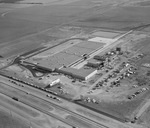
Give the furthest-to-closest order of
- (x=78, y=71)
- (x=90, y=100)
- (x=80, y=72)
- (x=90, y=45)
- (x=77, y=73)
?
→ (x=90, y=45) < (x=78, y=71) < (x=80, y=72) < (x=77, y=73) < (x=90, y=100)

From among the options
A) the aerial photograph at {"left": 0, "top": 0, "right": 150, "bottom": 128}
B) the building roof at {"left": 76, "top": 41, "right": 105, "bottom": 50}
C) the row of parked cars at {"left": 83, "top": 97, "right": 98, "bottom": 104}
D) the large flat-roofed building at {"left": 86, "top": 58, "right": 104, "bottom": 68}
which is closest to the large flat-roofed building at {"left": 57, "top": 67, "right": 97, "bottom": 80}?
the aerial photograph at {"left": 0, "top": 0, "right": 150, "bottom": 128}

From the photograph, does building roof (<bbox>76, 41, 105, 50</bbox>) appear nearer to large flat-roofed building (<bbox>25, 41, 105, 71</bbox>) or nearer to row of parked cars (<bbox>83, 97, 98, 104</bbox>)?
large flat-roofed building (<bbox>25, 41, 105, 71</bbox>)

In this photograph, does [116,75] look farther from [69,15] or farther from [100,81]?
[69,15]

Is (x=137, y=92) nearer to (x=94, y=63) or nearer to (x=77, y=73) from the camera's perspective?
(x=77, y=73)

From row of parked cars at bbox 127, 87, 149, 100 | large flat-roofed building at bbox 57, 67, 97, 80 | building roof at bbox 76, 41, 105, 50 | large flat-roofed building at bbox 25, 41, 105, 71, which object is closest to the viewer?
row of parked cars at bbox 127, 87, 149, 100

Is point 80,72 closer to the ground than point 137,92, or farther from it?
farther from it

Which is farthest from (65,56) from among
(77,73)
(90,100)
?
(90,100)

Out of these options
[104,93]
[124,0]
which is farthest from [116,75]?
[124,0]
